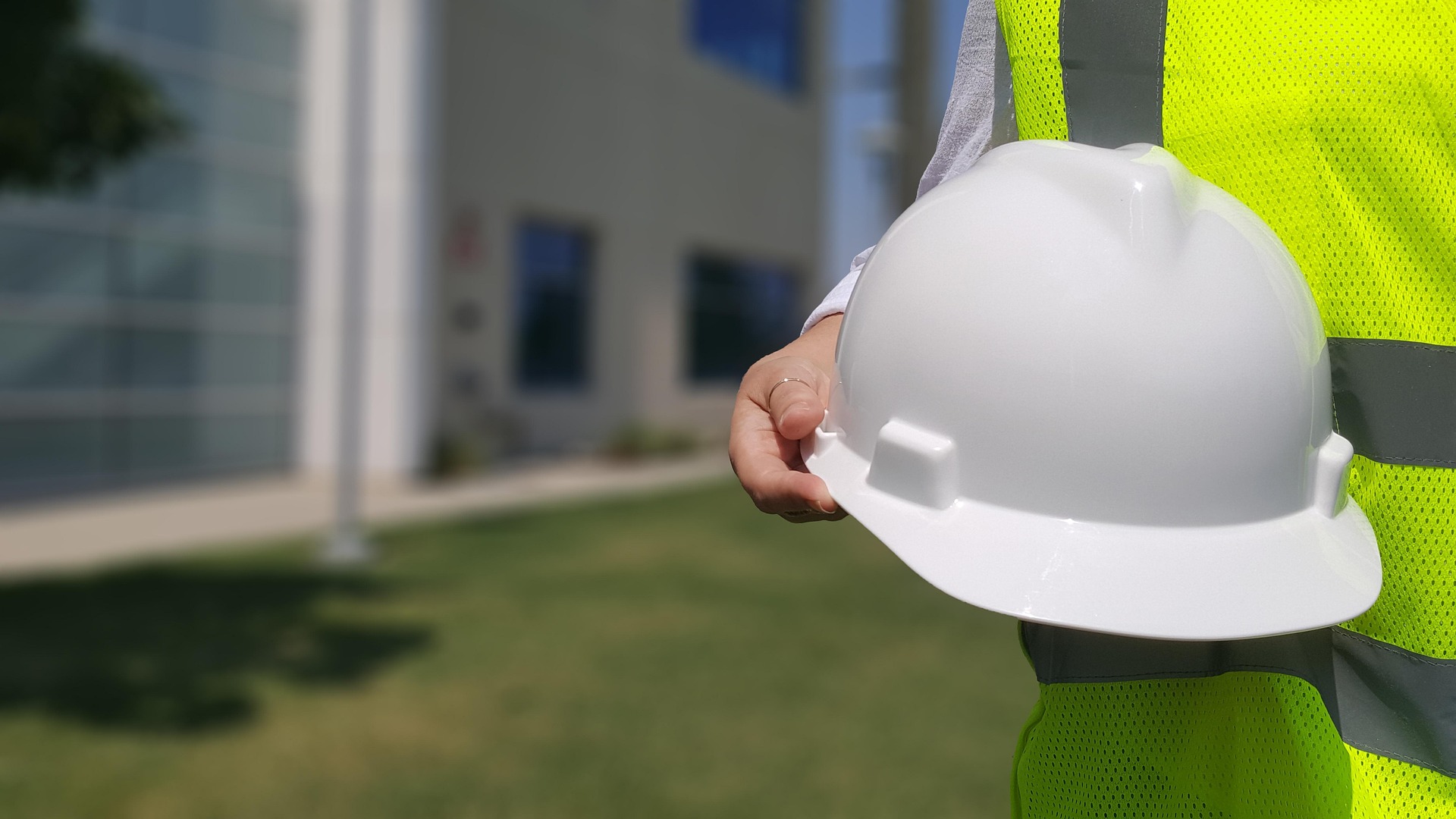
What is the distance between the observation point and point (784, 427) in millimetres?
1181

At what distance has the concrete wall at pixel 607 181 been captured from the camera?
14469 millimetres

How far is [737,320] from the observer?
21.0 m

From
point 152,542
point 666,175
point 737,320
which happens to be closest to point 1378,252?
point 152,542

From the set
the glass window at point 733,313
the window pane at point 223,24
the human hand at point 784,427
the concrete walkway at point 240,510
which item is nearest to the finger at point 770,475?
the human hand at point 784,427

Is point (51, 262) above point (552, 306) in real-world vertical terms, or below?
above

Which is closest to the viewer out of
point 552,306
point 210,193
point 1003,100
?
point 1003,100

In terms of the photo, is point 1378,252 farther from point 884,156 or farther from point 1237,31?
point 884,156

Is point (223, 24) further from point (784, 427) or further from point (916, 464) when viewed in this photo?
point (916, 464)

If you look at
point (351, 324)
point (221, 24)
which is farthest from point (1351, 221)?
point (221, 24)

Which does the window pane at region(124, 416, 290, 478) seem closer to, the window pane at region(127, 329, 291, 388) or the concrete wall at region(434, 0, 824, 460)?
the window pane at region(127, 329, 291, 388)

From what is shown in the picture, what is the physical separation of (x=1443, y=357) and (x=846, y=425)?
56 centimetres

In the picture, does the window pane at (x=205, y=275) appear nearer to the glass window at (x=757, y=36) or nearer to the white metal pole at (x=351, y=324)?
the white metal pole at (x=351, y=324)

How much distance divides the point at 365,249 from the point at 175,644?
776 cm

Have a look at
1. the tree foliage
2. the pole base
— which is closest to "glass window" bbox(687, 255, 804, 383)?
the pole base
